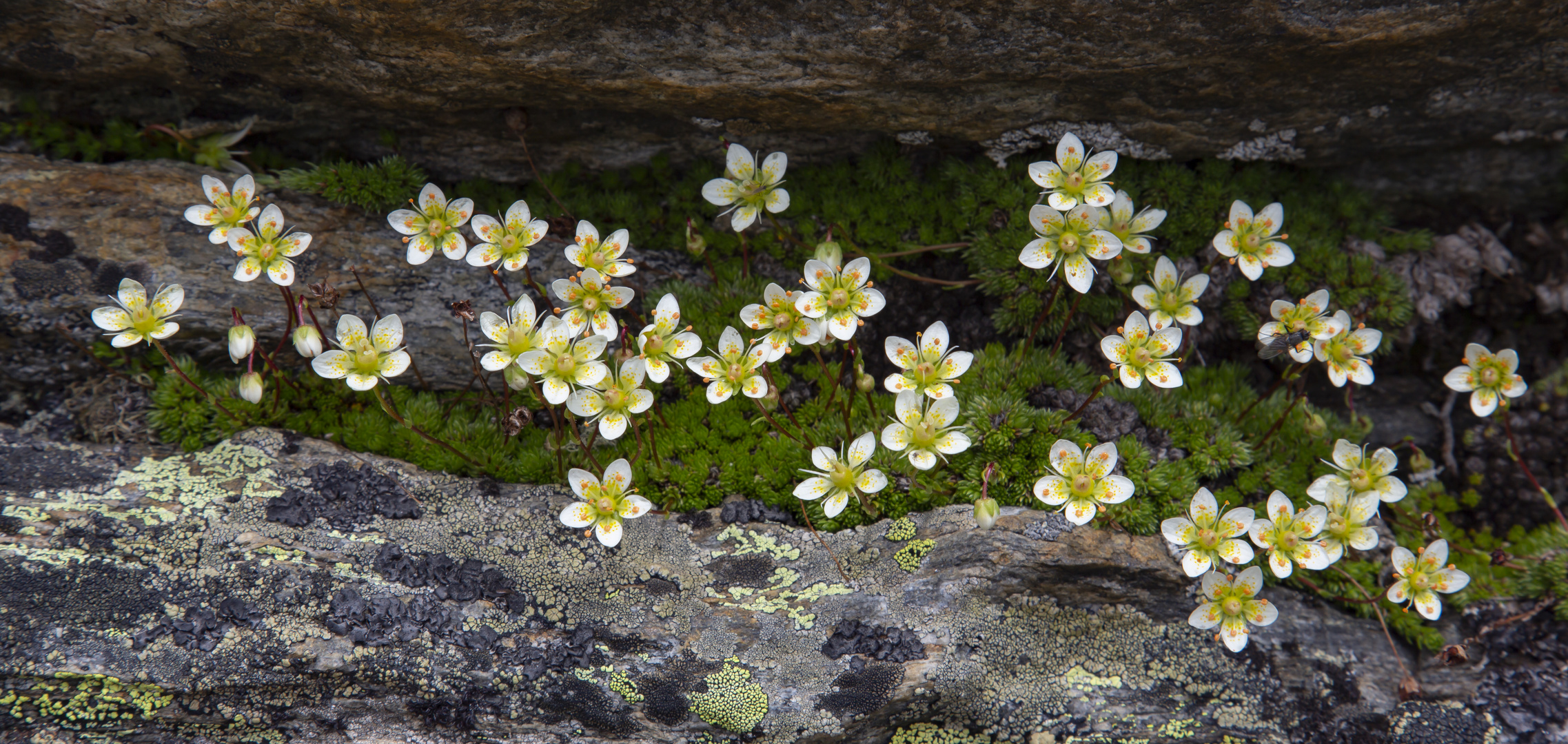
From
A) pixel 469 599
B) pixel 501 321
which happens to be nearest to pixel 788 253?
pixel 501 321

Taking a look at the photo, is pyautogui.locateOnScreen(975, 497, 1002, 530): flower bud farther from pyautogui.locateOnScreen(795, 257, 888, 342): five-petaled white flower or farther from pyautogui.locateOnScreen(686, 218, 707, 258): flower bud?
pyautogui.locateOnScreen(686, 218, 707, 258): flower bud

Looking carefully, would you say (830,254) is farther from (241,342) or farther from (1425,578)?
(1425,578)

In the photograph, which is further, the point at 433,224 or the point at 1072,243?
A: the point at 433,224

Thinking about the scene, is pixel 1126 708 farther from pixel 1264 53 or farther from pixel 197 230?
pixel 197 230

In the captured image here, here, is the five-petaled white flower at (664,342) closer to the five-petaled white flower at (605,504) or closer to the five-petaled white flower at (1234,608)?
the five-petaled white flower at (605,504)

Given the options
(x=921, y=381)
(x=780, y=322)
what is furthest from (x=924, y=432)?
(x=780, y=322)

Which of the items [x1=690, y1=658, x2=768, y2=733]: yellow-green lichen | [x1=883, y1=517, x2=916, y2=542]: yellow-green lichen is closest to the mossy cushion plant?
[x1=883, y1=517, x2=916, y2=542]: yellow-green lichen
